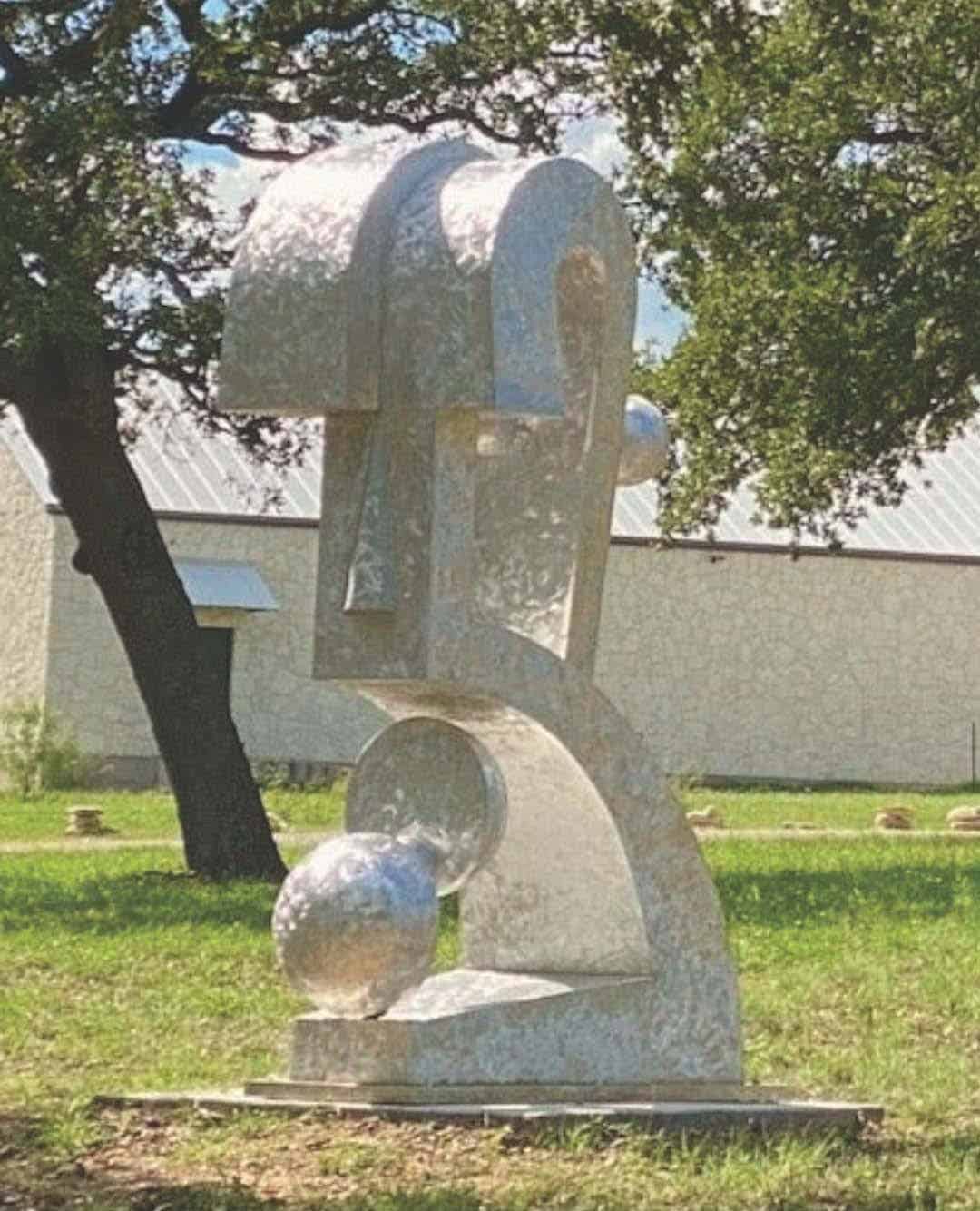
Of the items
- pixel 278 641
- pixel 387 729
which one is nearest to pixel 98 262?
pixel 387 729

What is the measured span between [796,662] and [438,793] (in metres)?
30.6

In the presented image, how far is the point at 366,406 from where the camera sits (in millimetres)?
8711

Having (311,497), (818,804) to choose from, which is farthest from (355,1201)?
(311,497)

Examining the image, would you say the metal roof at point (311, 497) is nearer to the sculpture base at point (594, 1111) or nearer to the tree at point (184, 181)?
the tree at point (184, 181)

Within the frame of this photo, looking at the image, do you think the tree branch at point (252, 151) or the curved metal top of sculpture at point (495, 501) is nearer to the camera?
the curved metal top of sculpture at point (495, 501)

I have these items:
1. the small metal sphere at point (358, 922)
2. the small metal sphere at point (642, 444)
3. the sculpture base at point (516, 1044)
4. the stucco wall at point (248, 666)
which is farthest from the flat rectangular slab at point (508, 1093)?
the stucco wall at point (248, 666)

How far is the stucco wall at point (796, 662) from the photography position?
128 feet

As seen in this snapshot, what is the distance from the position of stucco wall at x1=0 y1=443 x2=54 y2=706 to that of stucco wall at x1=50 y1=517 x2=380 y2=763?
20 centimetres

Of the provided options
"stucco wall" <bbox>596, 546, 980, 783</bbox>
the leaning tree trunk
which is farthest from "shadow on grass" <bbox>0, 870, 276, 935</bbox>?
"stucco wall" <bbox>596, 546, 980, 783</bbox>

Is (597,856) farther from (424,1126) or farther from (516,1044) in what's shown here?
(424,1126)

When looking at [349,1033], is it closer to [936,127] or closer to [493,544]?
[493,544]

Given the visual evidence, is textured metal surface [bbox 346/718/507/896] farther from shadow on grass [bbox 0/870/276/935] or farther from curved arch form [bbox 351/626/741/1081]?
shadow on grass [bbox 0/870/276/935]

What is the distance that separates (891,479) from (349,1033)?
1807 cm

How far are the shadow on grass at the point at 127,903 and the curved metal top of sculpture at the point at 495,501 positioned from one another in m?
6.67
